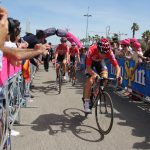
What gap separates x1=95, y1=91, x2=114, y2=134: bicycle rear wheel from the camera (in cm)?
659

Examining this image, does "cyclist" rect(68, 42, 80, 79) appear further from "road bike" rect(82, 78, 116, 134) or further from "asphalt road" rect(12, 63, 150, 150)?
"road bike" rect(82, 78, 116, 134)

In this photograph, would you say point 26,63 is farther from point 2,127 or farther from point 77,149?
point 2,127

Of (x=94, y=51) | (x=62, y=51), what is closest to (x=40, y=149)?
(x=94, y=51)

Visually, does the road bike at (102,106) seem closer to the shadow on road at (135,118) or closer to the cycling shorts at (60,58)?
the shadow on road at (135,118)

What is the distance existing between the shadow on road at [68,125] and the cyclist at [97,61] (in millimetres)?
490

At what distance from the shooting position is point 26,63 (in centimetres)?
803

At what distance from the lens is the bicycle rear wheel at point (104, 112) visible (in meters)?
6.59

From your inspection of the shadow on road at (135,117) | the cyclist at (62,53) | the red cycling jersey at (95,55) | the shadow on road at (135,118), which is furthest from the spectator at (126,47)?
the red cycling jersey at (95,55)

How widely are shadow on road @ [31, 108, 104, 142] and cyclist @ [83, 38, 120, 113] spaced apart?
0.49 m

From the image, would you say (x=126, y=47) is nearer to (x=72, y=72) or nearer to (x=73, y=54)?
(x=72, y=72)

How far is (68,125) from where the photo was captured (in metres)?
7.20

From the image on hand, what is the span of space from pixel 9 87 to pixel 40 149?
1159 mm

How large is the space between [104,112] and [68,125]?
0.87m

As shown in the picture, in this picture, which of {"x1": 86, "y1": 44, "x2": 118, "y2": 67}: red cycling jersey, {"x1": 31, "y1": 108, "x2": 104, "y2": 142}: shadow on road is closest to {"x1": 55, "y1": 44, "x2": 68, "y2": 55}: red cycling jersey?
{"x1": 31, "y1": 108, "x2": 104, "y2": 142}: shadow on road
